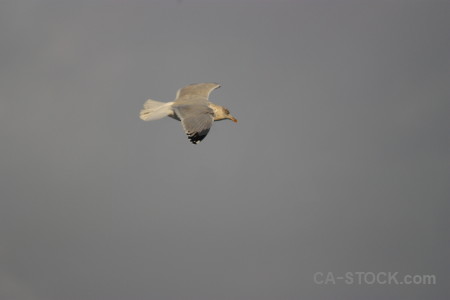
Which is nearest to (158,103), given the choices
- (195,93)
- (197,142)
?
(195,93)

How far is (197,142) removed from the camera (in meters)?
16.7

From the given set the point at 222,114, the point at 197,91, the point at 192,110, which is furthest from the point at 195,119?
the point at 197,91

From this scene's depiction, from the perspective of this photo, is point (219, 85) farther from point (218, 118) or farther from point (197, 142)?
point (197, 142)

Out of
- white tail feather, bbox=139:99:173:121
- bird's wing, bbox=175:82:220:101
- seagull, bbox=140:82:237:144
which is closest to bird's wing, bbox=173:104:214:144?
seagull, bbox=140:82:237:144

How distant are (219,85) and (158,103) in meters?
2.28

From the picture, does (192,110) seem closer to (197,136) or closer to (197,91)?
(197,136)

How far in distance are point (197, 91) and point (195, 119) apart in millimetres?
3323

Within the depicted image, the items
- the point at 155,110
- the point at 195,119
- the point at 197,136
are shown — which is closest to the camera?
the point at 197,136

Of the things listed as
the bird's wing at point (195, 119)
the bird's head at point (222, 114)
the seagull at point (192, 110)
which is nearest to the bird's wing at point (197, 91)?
the seagull at point (192, 110)

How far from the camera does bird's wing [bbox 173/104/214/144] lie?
1684cm

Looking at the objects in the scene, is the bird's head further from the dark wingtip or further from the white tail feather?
the dark wingtip

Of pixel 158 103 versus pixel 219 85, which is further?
pixel 219 85

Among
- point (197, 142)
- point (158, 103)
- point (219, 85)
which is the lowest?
point (197, 142)

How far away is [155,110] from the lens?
18.7 m
